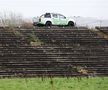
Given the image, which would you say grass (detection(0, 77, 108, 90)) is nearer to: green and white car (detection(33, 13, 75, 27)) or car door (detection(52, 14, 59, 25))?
green and white car (detection(33, 13, 75, 27))

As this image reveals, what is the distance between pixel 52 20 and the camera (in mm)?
36000

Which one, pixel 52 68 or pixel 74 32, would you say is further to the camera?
pixel 74 32

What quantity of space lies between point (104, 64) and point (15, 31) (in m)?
6.73

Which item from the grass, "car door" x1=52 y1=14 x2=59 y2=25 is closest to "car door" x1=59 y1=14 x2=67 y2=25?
"car door" x1=52 y1=14 x2=59 y2=25

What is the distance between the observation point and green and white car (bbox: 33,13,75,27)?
3566cm

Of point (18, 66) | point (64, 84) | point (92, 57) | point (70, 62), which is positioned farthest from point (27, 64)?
point (64, 84)

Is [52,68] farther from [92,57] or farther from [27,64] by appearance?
[92,57]

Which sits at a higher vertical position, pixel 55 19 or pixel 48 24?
pixel 55 19

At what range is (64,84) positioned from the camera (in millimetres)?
18719

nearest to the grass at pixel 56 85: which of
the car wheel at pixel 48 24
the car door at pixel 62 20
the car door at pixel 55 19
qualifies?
the car wheel at pixel 48 24

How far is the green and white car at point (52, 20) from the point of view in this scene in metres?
35.7

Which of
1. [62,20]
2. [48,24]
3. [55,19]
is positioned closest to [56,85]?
[48,24]

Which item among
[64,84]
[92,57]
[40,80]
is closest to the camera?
[64,84]

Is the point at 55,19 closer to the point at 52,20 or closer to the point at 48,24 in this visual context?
the point at 52,20
